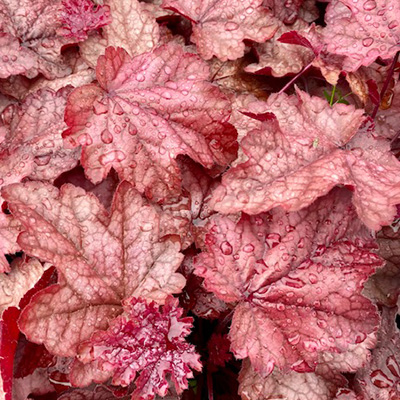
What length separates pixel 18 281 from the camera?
55.9 inches

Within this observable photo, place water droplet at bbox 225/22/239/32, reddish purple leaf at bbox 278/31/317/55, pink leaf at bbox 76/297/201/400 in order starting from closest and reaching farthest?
pink leaf at bbox 76/297/201/400 < reddish purple leaf at bbox 278/31/317/55 < water droplet at bbox 225/22/239/32

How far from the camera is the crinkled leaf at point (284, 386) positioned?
54.3 inches

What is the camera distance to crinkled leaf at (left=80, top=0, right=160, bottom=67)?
5.50 feet

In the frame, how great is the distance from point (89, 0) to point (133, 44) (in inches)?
9.1

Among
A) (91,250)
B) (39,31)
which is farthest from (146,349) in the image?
(39,31)

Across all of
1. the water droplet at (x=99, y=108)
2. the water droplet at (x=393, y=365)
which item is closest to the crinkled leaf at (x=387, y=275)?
the water droplet at (x=393, y=365)

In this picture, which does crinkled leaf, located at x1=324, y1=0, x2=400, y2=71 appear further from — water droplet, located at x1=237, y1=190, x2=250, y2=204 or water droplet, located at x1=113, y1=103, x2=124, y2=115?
water droplet, located at x1=113, y1=103, x2=124, y2=115

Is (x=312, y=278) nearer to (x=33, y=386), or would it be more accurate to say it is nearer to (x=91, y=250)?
(x=91, y=250)

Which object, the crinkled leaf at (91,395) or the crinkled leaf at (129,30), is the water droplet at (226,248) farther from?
→ the crinkled leaf at (129,30)

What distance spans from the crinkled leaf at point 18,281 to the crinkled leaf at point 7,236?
0.19ft

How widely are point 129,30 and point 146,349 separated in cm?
108

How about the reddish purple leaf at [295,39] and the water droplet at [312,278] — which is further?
the reddish purple leaf at [295,39]

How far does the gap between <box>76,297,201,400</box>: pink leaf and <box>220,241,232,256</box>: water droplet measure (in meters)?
0.20

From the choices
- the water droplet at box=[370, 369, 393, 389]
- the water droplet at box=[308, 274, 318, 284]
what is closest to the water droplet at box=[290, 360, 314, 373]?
the water droplet at box=[308, 274, 318, 284]
